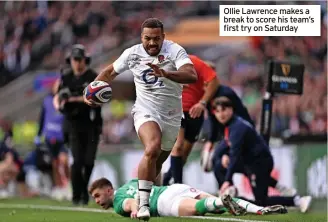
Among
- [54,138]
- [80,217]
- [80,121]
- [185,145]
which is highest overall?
[80,121]

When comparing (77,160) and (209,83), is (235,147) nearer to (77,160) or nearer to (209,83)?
(209,83)

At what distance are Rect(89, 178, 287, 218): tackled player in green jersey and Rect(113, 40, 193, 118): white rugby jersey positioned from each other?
84 centimetres

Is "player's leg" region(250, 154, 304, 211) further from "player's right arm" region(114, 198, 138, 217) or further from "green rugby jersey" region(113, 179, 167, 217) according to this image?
"player's right arm" region(114, 198, 138, 217)

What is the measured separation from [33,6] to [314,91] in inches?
470

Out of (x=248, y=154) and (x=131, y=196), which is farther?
(x=248, y=154)

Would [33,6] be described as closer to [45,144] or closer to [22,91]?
[22,91]

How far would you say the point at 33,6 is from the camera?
102 feet

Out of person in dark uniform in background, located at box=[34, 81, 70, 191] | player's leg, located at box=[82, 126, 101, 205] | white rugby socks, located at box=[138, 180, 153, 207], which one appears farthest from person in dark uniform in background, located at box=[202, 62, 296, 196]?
person in dark uniform in background, located at box=[34, 81, 70, 191]

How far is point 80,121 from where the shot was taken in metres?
13.0

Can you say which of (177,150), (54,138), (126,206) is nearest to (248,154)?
(177,150)

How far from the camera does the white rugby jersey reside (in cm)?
877

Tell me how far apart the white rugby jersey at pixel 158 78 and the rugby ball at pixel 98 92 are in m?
0.25

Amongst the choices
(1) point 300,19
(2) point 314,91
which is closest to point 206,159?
(1) point 300,19
